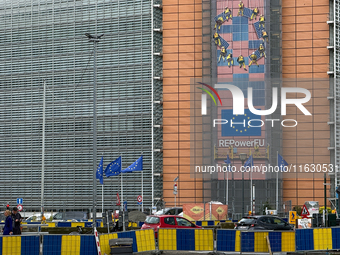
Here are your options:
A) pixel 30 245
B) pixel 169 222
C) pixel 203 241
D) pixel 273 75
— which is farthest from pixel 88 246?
pixel 273 75

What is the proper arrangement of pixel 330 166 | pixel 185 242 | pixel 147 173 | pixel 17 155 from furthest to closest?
pixel 17 155, pixel 147 173, pixel 330 166, pixel 185 242

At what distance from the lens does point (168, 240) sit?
75.6 feet

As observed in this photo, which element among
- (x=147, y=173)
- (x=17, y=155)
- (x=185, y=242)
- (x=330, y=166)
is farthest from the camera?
(x=17, y=155)

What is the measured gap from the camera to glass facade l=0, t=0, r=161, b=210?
255 feet

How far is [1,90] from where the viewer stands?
86.1 metres

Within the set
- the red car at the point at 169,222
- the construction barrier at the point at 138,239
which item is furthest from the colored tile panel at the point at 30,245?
the red car at the point at 169,222

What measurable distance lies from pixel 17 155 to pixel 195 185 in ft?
84.3

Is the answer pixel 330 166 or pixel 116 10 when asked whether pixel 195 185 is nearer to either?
pixel 330 166

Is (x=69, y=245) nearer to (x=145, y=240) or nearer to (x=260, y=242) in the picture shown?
(x=145, y=240)

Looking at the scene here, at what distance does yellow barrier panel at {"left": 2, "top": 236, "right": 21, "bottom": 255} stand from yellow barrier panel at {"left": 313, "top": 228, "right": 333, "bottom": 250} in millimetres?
10817

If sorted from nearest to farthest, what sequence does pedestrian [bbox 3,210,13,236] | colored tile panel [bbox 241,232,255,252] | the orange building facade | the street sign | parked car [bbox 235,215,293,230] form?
colored tile panel [bbox 241,232,255,252], pedestrian [bbox 3,210,13,236], parked car [bbox 235,215,293,230], the street sign, the orange building facade

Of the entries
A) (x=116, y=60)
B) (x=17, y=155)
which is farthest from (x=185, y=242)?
(x=17, y=155)

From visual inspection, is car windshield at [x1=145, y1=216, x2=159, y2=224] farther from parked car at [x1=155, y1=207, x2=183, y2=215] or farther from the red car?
parked car at [x1=155, y1=207, x2=183, y2=215]

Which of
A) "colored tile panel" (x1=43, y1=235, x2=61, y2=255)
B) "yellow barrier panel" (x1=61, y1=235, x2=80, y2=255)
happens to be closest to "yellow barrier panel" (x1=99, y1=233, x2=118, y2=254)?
"yellow barrier panel" (x1=61, y1=235, x2=80, y2=255)
